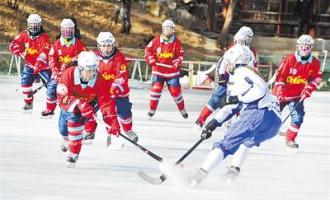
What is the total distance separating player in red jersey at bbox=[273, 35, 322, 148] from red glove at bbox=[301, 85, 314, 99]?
0.08 meters

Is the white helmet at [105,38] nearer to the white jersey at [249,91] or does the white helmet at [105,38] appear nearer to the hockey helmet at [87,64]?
the hockey helmet at [87,64]

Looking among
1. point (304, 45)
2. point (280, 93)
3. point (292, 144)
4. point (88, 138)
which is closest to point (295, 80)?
point (280, 93)

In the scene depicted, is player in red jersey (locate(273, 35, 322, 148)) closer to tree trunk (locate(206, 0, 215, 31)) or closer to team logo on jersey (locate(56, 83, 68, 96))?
team logo on jersey (locate(56, 83, 68, 96))

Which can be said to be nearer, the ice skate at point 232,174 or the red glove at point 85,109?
the ice skate at point 232,174

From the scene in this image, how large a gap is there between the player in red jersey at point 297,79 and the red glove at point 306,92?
0.08 m

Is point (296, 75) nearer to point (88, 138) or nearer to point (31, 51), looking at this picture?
point (88, 138)

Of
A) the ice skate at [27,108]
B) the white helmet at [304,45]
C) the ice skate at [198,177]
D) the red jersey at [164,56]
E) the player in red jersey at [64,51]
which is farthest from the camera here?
the red jersey at [164,56]

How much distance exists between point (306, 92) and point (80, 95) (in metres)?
2.61

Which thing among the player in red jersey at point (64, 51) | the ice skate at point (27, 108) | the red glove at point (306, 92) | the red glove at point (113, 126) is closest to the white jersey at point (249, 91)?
the red glove at point (113, 126)

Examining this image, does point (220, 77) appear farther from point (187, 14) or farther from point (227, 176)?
point (187, 14)

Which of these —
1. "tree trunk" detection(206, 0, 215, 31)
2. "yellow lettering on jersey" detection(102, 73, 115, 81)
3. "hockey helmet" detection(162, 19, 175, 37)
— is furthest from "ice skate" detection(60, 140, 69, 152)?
"tree trunk" detection(206, 0, 215, 31)

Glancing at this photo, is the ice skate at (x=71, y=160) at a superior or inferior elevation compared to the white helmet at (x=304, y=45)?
inferior

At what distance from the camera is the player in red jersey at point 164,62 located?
1066 cm

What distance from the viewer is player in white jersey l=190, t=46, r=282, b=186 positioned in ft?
19.2
